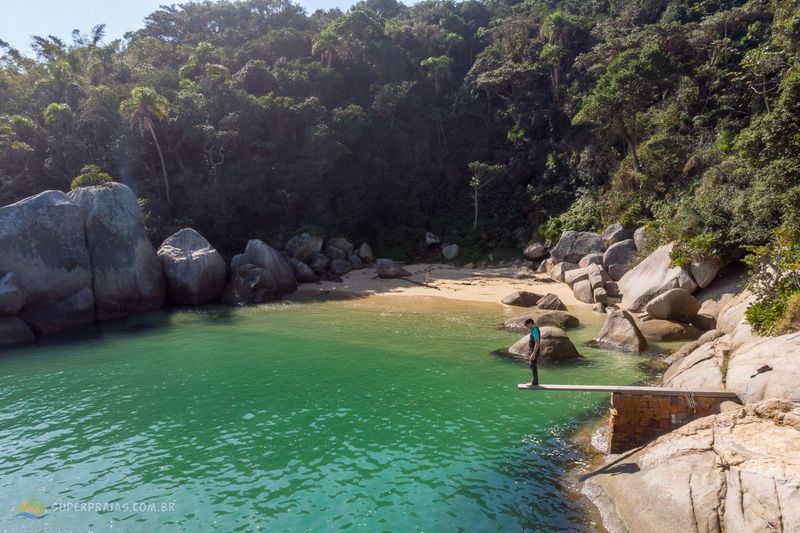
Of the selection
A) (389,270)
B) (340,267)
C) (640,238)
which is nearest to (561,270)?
(640,238)

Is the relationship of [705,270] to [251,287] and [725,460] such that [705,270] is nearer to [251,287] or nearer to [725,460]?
[725,460]

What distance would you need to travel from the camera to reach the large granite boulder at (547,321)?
2114 cm

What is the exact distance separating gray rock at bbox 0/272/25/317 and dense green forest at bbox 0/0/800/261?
11282 millimetres

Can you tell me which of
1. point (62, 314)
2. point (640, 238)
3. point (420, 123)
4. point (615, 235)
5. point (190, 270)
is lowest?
point (62, 314)

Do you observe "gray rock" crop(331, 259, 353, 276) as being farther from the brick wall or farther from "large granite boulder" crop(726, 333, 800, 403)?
"large granite boulder" crop(726, 333, 800, 403)

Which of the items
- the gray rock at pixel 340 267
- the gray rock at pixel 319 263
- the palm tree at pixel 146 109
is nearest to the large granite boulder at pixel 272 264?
the gray rock at pixel 319 263

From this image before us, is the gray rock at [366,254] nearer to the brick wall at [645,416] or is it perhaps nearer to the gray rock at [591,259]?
the gray rock at [591,259]

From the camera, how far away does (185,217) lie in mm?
37188

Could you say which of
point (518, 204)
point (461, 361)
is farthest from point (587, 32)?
point (461, 361)

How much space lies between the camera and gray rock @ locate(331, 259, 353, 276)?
36.3 meters

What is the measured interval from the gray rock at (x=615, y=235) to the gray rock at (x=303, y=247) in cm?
1992

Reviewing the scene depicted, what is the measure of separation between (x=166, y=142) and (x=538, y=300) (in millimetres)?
33016

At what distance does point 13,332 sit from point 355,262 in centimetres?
2121

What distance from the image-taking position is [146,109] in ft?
121
